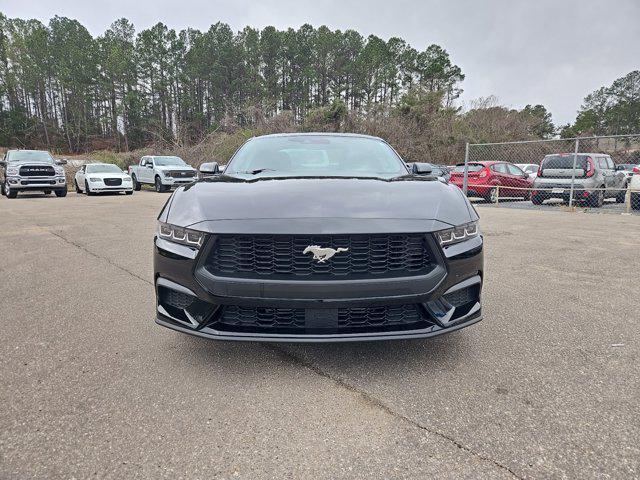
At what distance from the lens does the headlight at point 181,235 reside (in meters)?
2.14

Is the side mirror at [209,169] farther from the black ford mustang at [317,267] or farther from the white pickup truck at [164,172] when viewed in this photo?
the white pickup truck at [164,172]

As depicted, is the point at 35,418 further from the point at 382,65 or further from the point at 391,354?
the point at 382,65

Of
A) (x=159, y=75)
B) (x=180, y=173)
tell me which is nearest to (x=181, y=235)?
(x=180, y=173)

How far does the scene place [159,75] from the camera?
54.8 meters

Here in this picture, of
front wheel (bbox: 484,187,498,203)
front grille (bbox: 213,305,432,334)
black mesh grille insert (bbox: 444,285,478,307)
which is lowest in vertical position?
front wheel (bbox: 484,187,498,203)

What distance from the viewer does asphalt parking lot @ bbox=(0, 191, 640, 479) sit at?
1595mm

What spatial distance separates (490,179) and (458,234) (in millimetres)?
12072

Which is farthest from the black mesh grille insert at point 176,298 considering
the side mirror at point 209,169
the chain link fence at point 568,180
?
the chain link fence at point 568,180

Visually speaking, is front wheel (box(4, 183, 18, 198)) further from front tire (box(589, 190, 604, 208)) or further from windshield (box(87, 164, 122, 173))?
front tire (box(589, 190, 604, 208))

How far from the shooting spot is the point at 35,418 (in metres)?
1.87

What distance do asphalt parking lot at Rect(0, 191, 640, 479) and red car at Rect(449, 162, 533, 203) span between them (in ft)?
33.2

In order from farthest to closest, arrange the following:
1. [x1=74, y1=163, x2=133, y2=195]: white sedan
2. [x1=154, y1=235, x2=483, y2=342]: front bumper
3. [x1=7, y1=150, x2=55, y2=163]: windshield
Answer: [x1=74, y1=163, x2=133, y2=195]: white sedan < [x1=7, y1=150, x2=55, y2=163]: windshield < [x1=154, y1=235, x2=483, y2=342]: front bumper

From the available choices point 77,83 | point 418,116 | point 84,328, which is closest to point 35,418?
point 84,328

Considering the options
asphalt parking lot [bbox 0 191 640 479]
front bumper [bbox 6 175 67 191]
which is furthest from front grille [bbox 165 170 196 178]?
asphalt parking lot [bbox 0 191 640 479]
